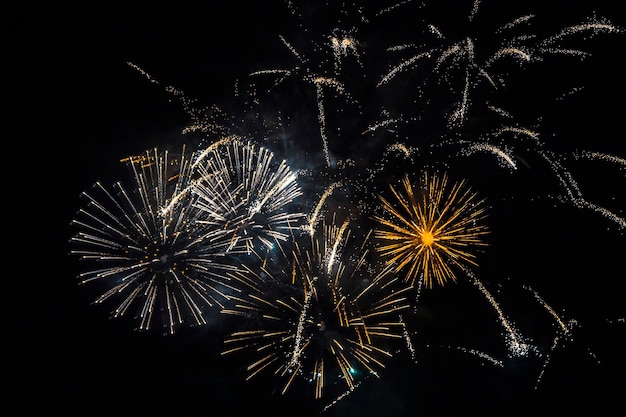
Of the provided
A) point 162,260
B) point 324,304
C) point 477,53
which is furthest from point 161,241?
point 477,53

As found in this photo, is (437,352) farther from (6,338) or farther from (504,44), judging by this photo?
(6,338)

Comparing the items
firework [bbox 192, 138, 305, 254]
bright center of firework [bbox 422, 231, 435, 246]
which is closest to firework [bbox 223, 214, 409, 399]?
firework [bbox 192, 138, 305, 254]

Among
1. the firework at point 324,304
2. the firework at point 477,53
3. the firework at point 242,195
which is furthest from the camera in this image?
the firework at point 324,304

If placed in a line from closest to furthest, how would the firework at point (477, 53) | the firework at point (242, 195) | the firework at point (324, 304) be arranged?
the firework at point (242, 195), the firework at point (477, 53), the firework at point (324, 304)

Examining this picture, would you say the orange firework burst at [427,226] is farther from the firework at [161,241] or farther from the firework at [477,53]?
the firework at [161,241]

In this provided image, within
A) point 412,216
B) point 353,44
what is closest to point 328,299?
point 412,216

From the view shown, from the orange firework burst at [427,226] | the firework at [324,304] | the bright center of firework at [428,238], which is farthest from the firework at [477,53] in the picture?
the firework at [324,304]

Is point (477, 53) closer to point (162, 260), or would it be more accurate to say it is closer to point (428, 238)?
point (428, 238)
